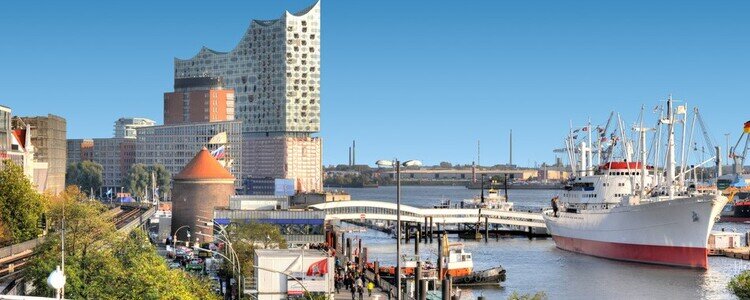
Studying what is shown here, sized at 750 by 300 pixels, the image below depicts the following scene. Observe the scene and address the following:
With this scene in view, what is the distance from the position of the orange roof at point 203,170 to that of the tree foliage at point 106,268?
46.7 metres

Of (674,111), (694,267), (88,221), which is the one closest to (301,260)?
(88,221)

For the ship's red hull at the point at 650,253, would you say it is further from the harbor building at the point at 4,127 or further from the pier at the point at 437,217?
the harbor building at the point at 4,127

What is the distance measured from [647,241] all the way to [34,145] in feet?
246

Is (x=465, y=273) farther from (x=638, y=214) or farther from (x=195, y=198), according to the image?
(x=195, y=198)

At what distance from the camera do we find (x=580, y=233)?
5315 inches

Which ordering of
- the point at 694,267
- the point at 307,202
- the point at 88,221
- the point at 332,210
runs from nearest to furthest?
the point at 88,221 → the point at 694,267 → the point at 332,210 → the point at 307,202

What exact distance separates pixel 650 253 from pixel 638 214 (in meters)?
4.08

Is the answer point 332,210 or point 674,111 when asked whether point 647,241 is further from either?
point 332,210

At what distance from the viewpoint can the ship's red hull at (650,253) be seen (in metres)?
111

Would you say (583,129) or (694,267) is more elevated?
(583,129)

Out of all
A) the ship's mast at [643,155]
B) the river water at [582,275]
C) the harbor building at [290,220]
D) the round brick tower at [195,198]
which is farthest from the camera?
the ship's mast at [643,155]

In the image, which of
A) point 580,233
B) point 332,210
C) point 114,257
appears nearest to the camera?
point 114,257

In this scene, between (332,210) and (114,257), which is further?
(332,210)

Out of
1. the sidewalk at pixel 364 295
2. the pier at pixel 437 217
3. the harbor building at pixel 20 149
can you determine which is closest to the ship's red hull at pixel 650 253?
the pier at pixel 437 217
